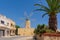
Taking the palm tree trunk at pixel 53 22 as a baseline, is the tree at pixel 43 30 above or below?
below

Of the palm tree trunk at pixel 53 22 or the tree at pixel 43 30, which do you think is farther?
the palm tree trunk at pixel 53 22

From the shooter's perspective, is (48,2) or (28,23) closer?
(48,2)

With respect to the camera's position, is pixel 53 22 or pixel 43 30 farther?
pixel 53 22

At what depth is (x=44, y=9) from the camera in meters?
25.9

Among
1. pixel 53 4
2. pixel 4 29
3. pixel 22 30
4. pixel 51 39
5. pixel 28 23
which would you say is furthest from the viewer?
pixel 28 23

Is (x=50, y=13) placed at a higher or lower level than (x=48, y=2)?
lower

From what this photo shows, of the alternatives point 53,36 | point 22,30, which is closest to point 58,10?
point 53,36

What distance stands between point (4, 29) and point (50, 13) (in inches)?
1425

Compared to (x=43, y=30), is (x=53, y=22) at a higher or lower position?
higher

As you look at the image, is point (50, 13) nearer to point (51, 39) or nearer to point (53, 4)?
point (53, 4)

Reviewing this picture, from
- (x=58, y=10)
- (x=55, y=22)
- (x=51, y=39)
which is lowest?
(x=51, y=39)

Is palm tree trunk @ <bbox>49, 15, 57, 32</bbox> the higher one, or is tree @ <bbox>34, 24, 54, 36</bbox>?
palm tree trunk @ <bbox>49, 15, 57, 32</bbox>

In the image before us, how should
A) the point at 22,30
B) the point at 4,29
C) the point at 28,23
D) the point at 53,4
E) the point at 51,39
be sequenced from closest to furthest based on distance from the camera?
the point at 51,39 < the point at 53,4 < the point at 4,29 < the point at 22,30 < the point at 28,23

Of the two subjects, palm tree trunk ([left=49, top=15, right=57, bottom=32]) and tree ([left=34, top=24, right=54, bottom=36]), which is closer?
tree ([left=34, top=24, right=54, bottom=36])
